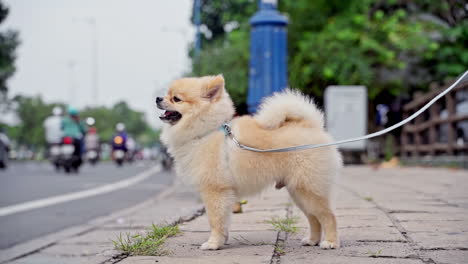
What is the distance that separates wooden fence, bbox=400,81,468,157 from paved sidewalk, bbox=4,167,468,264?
15.2ft

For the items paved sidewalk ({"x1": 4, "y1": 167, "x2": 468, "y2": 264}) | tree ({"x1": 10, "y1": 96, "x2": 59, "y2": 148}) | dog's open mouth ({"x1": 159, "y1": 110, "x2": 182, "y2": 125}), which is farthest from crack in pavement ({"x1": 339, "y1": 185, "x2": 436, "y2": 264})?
tree ({"x1": 10, "y1": 96, "x2": 59, "y2": 148})

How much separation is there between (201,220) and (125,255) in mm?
1646

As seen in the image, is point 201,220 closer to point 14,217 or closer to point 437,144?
point 14,217

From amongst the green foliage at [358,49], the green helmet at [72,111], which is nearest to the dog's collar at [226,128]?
the green foliage at [358,49]

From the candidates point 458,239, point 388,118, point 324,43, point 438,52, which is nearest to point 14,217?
point 458,239

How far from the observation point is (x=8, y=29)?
26.8 m

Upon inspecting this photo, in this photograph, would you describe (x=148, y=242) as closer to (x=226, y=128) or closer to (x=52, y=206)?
(x=226, y=128)

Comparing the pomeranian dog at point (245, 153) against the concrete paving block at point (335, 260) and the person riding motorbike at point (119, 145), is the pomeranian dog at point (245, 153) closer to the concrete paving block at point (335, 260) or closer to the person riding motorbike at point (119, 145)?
the concrete paving block at point (335, 260)

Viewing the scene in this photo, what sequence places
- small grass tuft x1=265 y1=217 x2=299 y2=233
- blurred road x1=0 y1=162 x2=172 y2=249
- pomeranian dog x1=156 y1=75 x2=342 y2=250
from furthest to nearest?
blurred road x1=0 y1=162 x2=172 y2=249 < small grass tuft x1=265 y1=217 x2=299 y2=233 < pomeranian dog x1=156 y1=75 x2=342 y2=250

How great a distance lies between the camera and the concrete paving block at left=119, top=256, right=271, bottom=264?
10.9 ft

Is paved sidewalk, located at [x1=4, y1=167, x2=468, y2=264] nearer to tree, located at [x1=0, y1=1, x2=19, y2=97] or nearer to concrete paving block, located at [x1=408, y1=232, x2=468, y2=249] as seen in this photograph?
concrete paving block, located at [x1=408, y1=232, x2=468, y2=249]

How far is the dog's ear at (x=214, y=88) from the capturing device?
3.97 meters

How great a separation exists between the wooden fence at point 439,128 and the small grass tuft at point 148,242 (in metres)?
7.10

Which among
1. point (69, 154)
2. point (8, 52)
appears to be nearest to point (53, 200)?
point (69, 154)
